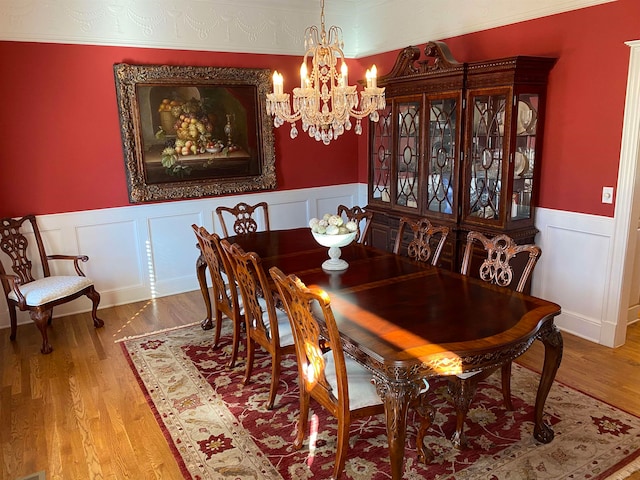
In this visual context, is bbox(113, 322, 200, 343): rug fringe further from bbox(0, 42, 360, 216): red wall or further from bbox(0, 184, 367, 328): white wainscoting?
bbox(0, 42, 360, 216): red wall

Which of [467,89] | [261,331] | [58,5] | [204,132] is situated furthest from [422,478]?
[58,5]

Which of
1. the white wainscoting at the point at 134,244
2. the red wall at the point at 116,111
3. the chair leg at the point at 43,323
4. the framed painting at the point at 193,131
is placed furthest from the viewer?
the framed painting at the point at 193,131

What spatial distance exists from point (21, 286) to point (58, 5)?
238cm

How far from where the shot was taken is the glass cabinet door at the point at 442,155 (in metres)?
4.20

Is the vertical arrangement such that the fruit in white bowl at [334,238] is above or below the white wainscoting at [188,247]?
above

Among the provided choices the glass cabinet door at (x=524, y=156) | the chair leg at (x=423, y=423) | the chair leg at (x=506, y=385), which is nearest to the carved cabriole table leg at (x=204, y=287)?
the chair leg at (x=423, y=423)

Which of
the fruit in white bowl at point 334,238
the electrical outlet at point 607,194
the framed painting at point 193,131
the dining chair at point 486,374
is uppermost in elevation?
the framed painting at point 193,131

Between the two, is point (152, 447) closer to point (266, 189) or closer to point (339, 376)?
point (339, 376)

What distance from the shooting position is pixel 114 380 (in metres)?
3.38

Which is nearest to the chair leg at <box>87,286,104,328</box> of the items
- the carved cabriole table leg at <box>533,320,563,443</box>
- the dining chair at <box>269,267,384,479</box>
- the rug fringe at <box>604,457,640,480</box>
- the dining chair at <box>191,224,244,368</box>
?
the dining chair at <box>191,224,244,368</box>

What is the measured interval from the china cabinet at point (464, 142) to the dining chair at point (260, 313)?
1.91 m

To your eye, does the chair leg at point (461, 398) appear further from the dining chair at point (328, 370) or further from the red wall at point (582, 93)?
the red wall at point (582, 93)

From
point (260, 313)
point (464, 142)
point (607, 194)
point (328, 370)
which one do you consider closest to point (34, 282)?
point (260, 313)

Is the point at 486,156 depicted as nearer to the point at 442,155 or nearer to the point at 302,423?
the point at 442,155
